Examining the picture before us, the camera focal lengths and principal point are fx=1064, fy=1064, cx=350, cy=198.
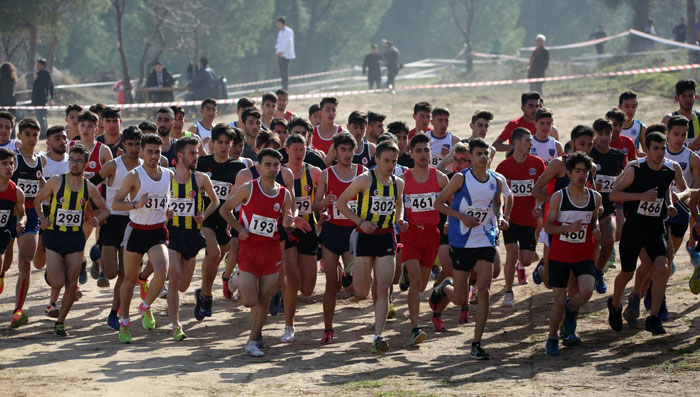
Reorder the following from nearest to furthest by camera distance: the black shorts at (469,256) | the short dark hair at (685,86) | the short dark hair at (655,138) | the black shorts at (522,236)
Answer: the black shorts at (469,256)
the short dark hair at (655,138)
the black shorts at (522,236)
the short dark hair at (685,86)

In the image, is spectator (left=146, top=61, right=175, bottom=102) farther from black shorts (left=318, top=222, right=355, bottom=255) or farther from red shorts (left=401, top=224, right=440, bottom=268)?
red shorts (left=401, top=224, right=440, bottom=268)

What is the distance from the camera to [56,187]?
37.0 feet

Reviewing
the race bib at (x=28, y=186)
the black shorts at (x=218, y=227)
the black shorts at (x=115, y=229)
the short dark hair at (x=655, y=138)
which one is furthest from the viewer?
the race bib at (x=28, y=186)

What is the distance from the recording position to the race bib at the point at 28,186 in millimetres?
12484

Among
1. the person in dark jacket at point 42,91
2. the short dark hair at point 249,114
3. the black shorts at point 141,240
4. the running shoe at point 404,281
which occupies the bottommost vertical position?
the running shoe at point 404,281

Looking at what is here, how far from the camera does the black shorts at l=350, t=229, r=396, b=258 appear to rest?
10586 mm

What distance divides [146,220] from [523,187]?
457 centimetres

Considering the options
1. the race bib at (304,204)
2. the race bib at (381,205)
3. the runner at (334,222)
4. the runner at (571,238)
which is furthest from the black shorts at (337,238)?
Result: the runner at (571,238)

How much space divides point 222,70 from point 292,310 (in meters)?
51.3

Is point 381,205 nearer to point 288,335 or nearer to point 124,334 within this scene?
point 288,335

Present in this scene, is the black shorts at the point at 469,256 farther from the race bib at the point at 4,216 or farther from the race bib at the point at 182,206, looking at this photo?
the race bib at the point at 4,216

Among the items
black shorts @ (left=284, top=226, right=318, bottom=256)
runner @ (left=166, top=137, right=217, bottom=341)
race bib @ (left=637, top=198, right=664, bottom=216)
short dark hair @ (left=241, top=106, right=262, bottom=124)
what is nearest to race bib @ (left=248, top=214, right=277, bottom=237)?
black shorts @ (left=284, top=226, right=318, bottom=256)

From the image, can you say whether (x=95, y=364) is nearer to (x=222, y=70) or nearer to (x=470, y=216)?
(x=470, y=216)

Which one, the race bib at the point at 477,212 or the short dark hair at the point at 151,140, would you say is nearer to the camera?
the race bib at the point at 477,212
